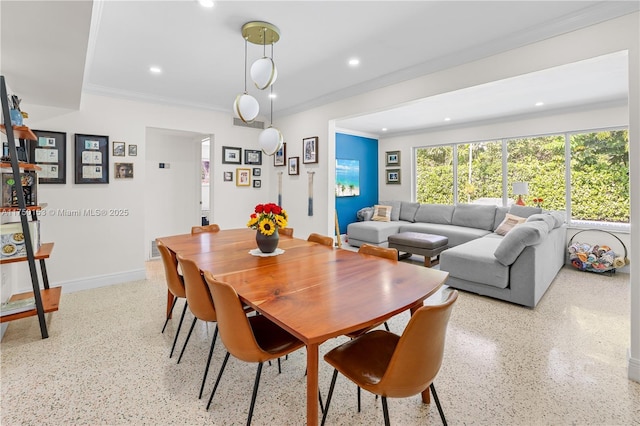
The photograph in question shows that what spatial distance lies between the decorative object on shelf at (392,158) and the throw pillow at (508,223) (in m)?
2.89

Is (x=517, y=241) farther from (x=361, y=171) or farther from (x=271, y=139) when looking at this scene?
(x=361, y=171)

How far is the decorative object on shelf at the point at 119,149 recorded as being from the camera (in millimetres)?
4030

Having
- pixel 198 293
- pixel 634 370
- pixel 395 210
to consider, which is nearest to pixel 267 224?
pixel 198 293

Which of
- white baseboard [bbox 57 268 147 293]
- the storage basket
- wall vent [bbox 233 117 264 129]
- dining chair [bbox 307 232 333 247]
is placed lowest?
white baseboard [bbox 57 268 147 293]

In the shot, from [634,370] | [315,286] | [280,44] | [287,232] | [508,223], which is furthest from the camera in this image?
[508,223]

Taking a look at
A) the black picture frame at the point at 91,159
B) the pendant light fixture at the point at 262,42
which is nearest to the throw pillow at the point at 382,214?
the pendant light fixture at the point at 262,42

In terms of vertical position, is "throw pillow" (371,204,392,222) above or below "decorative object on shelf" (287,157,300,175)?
below

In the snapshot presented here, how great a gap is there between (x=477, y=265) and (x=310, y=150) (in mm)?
2771

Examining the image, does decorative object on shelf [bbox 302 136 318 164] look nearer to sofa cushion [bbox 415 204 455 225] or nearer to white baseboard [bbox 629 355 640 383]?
sofa cushion [bbox 415 204 455 225]

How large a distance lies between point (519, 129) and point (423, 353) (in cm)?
588

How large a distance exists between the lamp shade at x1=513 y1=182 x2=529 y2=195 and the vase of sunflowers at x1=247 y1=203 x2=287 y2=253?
4.84 metres

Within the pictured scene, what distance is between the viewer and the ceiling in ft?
6.98

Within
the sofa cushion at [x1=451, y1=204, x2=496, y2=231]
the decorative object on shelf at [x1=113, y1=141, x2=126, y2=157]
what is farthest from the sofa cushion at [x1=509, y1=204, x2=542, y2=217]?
the decorative object on shelf at [x1=113, y1=141, x2=126, y2=157]

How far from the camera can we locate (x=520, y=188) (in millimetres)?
5422
